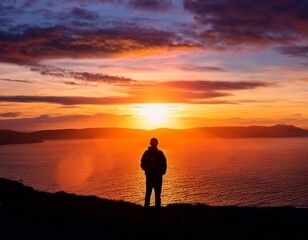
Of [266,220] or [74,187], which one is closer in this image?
[266,220]

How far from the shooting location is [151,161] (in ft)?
52.1

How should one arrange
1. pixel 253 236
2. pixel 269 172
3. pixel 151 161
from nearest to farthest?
pixel 253 236, pixel 151 161, pixel 269 172

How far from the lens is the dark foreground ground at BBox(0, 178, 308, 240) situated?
45.7 ft

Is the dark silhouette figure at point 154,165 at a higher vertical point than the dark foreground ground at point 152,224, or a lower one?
higher

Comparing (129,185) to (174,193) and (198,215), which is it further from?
(198,215)

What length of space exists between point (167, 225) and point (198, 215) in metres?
4.80

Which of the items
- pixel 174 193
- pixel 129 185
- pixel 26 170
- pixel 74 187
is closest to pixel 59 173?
pixel 26 170

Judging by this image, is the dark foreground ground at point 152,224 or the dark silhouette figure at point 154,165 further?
the dark silhouette figure at point 154,165

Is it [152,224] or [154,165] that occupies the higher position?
[154,165]

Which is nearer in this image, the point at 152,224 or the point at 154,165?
the point at 152,224

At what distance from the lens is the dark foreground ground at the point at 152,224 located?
1393 centimetres

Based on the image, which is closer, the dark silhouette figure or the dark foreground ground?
the dark foreground ground

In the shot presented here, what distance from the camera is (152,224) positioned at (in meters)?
15.3

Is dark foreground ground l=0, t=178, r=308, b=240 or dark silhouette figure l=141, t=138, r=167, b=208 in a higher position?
dark silhouette figure l=141, t=138, r=167, b=208
